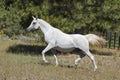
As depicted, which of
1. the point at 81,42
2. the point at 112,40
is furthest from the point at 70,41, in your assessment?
the point at 112,40

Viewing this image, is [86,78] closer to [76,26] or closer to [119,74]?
[119,74]

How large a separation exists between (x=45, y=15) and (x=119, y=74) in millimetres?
9302

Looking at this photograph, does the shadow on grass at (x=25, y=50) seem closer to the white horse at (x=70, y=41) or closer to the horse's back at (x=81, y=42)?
the white horse at (x=70, y=41)

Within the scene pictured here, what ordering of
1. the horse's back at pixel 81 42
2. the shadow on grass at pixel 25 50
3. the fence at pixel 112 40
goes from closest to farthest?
the horse's back at pixel 81 42, the shadow on grass at pixel 25 50, the fence at pixel 112 40

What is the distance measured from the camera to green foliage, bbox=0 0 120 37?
22.3 metres

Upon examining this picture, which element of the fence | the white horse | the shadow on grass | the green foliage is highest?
the white horse

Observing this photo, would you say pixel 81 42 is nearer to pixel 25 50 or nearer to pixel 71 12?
pixel 71 12

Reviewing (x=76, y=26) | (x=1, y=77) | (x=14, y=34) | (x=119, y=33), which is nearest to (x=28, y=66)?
(x=1, y=77)

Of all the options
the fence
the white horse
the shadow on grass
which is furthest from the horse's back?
the fence

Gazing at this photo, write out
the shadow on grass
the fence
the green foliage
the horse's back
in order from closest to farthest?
the horse's back
the green foliage
the shadow on grass
the fence

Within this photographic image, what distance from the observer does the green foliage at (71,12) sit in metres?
22.3

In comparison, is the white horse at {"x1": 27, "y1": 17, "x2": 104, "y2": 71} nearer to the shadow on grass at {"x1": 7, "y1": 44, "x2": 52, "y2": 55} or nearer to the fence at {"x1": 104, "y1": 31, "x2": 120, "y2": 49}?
the shadow on grass at {"x1": 7, "y1": 44, "x2": 52, "y2": 55}

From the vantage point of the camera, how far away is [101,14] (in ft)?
75.0

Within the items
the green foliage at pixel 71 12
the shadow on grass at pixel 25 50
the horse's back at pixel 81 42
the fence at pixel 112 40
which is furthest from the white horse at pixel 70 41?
the fence at pixel 112 40
